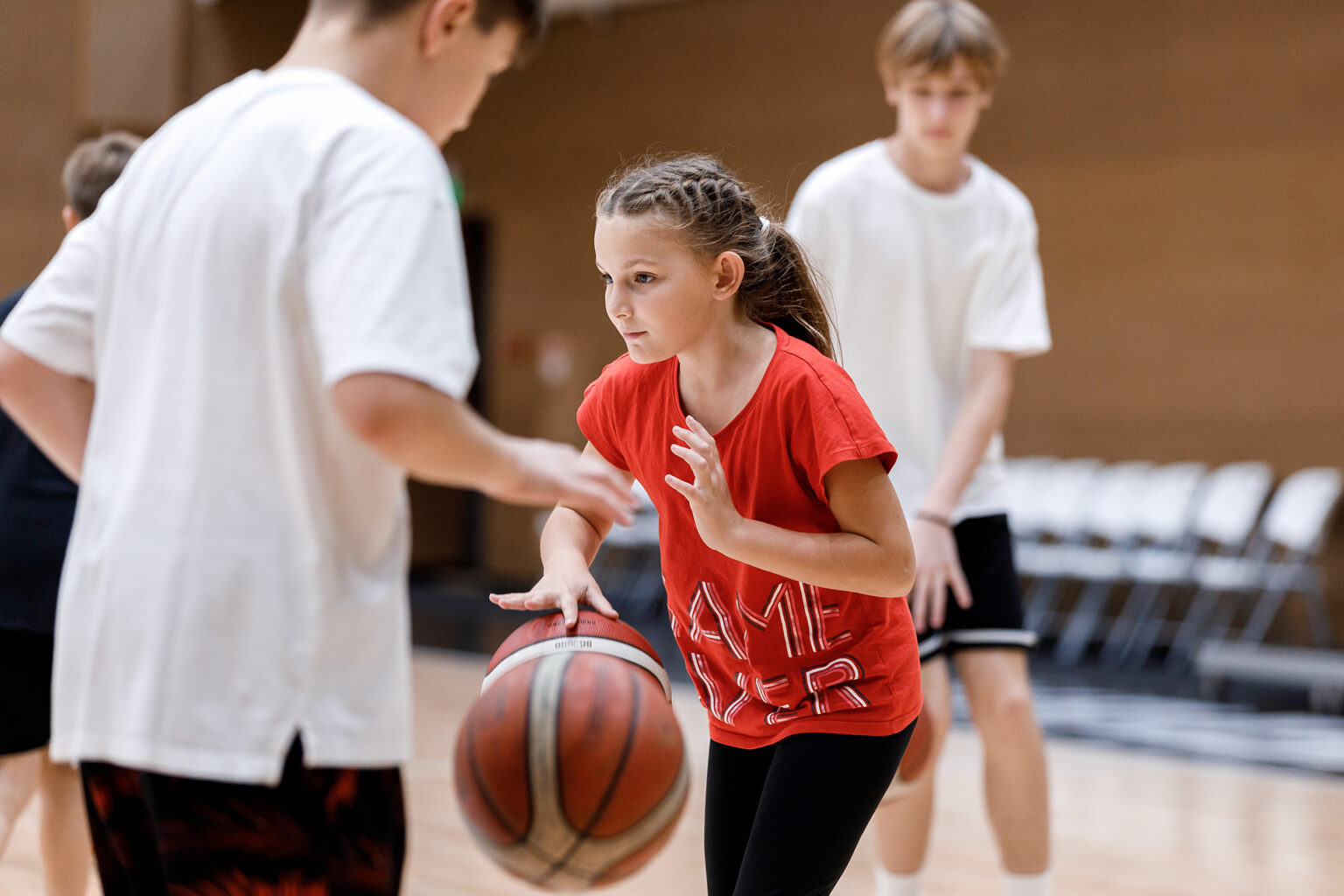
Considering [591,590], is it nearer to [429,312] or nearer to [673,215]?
[673,215]

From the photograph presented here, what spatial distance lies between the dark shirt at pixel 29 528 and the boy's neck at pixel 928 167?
1.86 metres

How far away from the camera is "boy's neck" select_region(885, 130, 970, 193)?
311 centimetres

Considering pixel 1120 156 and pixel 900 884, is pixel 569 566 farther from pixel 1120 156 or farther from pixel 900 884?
pixel 1120 156

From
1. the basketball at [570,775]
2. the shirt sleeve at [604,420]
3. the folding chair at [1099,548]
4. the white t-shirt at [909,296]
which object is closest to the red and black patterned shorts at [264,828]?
the basketball at [570,775]

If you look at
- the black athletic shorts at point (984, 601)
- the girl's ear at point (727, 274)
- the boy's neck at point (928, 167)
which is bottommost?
the black athletic shorts at point (984, 601)

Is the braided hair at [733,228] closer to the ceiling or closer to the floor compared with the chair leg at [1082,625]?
closer to the ceiling

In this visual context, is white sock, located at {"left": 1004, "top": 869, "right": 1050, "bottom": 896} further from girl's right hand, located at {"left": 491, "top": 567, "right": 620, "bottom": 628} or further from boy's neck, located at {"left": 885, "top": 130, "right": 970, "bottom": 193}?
boy's neck, located at {"left": 885, "top": 130, "right": 970, "bottom": 193}

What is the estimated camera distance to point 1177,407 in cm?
975

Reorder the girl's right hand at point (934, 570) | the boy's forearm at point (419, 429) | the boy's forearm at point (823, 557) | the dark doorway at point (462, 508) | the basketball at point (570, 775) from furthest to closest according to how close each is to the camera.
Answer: the dark doorway at point (462, 508) → the girl's right hand at point (934, 570) → the boy's forearm at point (823, 557) → the basketball at point (570, 775) → the boy's forearm at point (419, 429)

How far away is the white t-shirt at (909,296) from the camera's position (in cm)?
308

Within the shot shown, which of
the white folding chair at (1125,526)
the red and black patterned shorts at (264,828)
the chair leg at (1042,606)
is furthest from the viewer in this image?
the chair leg at (1042,606)

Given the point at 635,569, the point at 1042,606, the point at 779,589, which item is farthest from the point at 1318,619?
the point at 779,589

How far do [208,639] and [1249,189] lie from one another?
31.0ft

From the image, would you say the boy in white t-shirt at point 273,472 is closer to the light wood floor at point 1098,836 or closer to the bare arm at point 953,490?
the bare arm at point 953,490
